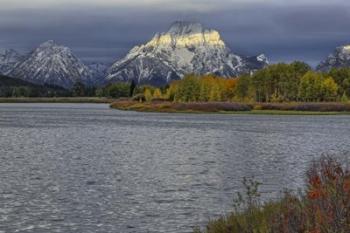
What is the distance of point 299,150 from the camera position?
213ft

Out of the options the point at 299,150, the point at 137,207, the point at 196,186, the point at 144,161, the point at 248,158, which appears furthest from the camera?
the point at 299,150

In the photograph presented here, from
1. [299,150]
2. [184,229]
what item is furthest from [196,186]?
[299,150]

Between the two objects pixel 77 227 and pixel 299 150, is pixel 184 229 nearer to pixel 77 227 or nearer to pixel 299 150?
pixel 77 227

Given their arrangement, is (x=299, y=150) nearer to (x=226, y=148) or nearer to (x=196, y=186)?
(x=226, y=148)

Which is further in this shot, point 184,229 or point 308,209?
point 184,229

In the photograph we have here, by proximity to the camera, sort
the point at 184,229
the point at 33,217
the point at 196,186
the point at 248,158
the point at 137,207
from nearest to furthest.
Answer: the point at 184,229 < the point at 33,217 < the point at 137,207 < the point at 196,186 < the point at 248,158

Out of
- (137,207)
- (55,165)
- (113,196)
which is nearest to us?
(137,207)

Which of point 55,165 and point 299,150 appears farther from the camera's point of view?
point 299,150

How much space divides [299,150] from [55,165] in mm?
28764

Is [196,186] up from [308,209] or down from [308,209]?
down

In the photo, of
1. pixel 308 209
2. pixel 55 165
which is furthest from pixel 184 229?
pixel 55 165

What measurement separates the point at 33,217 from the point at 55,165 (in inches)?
823

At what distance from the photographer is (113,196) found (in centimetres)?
3303

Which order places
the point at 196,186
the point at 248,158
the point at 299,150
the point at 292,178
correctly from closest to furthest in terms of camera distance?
the point at 196,186
the point at 292,178
the point at 248,158
the point at 299,150
